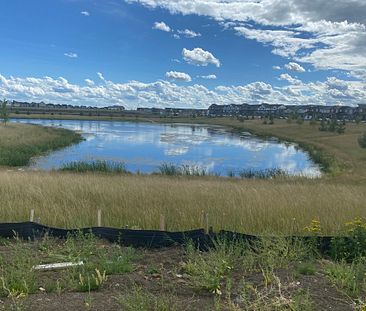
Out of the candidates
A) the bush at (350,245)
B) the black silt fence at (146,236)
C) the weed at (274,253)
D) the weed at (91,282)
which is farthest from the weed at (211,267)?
the bush at (350,245)

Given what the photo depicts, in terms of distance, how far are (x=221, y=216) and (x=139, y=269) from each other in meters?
4.54

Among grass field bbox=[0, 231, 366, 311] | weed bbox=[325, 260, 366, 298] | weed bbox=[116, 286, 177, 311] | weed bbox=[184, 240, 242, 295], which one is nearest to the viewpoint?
weed bbox=[116, 286, 177, 311]

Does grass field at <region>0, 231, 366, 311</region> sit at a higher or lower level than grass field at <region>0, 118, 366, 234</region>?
higher

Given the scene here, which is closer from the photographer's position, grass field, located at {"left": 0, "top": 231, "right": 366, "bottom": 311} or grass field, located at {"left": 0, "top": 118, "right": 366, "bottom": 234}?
grass field, located at {"left": 0, "top": 231, "right": 366, "bottom": 311}

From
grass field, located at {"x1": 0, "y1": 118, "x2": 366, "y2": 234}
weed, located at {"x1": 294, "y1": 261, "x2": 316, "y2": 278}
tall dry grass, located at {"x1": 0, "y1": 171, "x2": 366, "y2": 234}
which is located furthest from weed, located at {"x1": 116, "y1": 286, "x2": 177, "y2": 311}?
tall dry grass, located at {"x1": 0, "y1": 171, "x2": 366, "y2": 234}

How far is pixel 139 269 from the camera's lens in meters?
5.82

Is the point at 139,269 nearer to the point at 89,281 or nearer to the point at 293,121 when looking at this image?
the point at 89,281

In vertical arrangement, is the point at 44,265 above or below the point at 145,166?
above

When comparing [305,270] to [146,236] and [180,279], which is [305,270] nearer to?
[180,279]

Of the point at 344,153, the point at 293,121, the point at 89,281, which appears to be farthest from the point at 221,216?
the point at 293,121

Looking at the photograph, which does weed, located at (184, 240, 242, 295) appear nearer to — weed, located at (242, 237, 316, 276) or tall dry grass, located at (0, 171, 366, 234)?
weed, located at (242, 237, 316, 276)

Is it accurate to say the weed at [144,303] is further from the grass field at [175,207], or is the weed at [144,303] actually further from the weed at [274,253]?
the grass field at [175,207]

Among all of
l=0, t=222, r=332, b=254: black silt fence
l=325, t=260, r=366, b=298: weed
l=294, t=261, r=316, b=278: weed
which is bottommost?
l=0, t=222, r=332, b=254: black silt fence

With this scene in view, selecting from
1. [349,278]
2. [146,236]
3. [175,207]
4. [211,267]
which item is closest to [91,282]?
[211,267]
